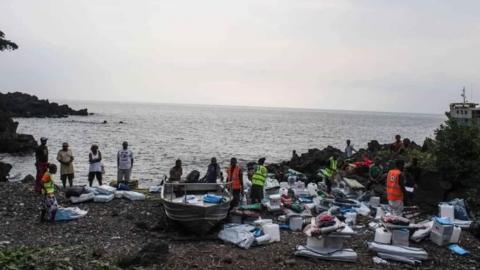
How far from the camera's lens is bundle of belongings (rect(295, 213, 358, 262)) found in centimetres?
1191

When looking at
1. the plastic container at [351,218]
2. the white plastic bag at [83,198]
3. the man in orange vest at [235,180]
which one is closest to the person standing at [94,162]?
the white plastic bag at [83,198]

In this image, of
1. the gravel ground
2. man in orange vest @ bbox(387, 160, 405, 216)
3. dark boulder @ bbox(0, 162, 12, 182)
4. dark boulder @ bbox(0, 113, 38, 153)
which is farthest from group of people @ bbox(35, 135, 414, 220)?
dark boulder @ bbox(0, 113, 38, 153)

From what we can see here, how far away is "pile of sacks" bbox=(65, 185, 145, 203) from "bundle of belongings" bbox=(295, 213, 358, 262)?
7.32m

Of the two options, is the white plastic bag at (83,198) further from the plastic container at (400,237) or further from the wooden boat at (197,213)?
the plastic container at (400,237)

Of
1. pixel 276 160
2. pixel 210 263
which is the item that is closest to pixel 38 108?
pixel 276 160

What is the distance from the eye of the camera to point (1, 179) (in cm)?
2447

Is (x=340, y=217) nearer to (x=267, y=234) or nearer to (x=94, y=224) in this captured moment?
(x=267, y=234)

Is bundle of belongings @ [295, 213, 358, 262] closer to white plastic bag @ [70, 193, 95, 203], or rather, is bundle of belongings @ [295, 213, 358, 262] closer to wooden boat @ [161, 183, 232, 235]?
wooden boat @ [161, 183, 232, 235]

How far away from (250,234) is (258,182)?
12.7 ft

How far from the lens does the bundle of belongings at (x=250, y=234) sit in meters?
12.8

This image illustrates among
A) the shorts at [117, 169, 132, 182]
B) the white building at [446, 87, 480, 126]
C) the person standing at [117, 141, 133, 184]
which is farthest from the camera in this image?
the white building at [446, 87, 480, 126]

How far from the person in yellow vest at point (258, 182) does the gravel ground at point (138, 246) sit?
2895mm

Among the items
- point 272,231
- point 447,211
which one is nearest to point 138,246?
point 272,231

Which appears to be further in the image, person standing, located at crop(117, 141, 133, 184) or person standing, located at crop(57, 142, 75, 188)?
person standing, located at crop(117, 141, 133, 184)
